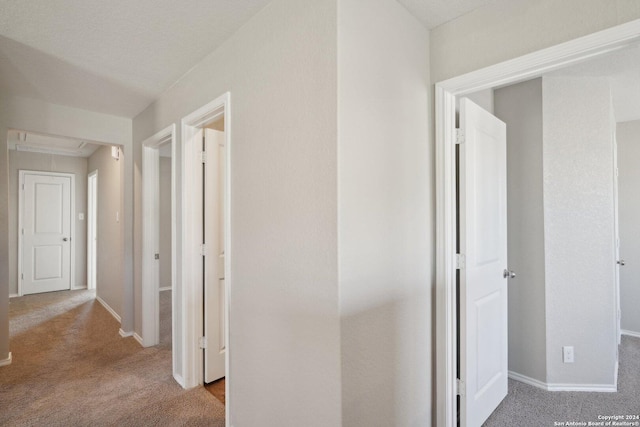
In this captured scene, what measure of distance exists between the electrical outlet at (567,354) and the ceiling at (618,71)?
1970 millimetres

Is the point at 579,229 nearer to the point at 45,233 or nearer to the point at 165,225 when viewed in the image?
the point at 165,225

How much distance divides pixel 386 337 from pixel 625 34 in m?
1.56

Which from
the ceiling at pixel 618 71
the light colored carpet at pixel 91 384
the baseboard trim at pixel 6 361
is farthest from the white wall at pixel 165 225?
the ceiling at pixel 618 71

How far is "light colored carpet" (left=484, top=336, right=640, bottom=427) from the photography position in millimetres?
2076

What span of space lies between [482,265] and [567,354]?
1194 millimetres

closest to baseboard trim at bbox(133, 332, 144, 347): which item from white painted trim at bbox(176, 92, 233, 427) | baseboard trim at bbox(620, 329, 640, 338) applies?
white painted trim at bbox(176, 92, 233, 427)

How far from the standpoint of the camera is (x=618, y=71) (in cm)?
237

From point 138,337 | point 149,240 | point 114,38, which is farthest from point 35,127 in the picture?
point 138,337

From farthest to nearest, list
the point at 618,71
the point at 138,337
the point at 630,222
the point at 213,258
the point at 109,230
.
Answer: the point at 109,230 < the point at 630,222 < the point at 138,337 < the point at 213,258 < the point at 618,71

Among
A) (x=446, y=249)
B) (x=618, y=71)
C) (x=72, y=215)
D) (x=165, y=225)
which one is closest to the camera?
(x=446, y=249)

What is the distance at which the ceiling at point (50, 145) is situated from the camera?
15.1 feet

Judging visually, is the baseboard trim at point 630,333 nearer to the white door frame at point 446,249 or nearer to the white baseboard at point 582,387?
the white baseboard at point 582,387

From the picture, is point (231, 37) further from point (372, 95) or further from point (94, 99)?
point (94, 99)

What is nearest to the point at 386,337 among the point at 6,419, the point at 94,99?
the point at 6,419
